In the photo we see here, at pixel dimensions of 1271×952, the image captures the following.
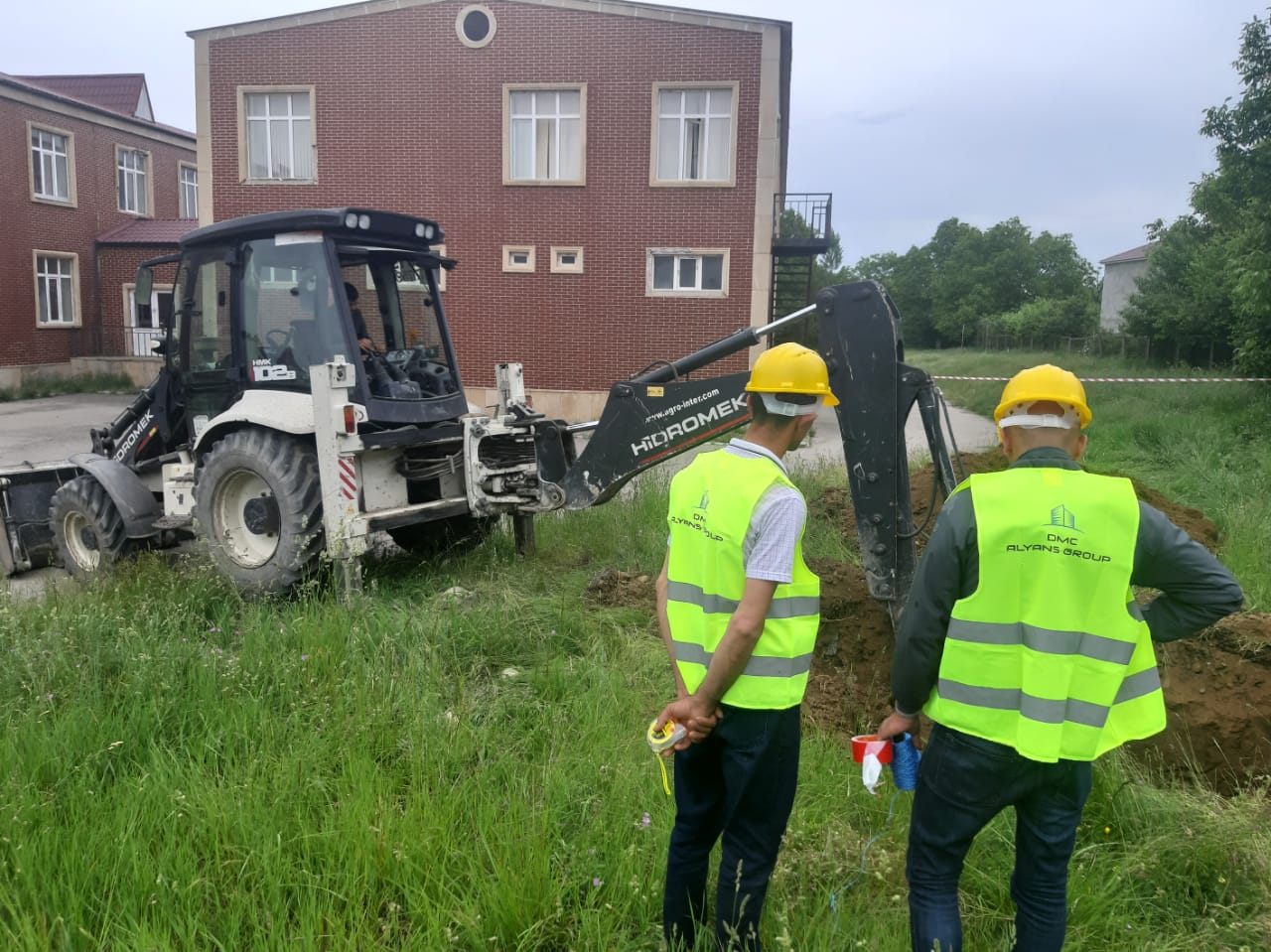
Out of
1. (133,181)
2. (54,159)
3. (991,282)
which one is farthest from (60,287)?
(991,282)

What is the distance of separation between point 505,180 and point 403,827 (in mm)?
18499

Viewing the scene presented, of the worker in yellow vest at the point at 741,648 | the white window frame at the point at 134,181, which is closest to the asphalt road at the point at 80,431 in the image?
the white window frame at the point at 134,181

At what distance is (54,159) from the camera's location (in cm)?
2647

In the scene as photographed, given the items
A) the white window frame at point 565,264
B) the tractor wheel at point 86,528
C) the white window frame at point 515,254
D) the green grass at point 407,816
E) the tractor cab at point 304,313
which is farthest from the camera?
the white window frame at point 515,254

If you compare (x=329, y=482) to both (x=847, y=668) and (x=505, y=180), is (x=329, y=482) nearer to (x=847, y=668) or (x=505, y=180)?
(x=847, y=668)

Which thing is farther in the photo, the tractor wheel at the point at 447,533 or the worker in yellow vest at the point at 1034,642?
the tractor wheel at the point at 447,533

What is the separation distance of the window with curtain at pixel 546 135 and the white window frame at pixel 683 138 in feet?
4.90

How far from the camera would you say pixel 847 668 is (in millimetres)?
5355

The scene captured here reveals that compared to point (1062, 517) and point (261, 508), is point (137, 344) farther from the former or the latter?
point (1062, 517)

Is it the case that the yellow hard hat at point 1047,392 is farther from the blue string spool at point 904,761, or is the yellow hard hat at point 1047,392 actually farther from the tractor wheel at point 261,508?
the tractor wheel at point 261,508

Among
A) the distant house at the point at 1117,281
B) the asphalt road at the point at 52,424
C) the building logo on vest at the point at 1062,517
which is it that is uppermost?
the distant house at the point at 1117,281

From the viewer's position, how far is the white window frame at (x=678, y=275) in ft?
63.9

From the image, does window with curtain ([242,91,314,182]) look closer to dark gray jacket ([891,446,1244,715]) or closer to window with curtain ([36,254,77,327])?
window with curtain ([36,254,77,327])

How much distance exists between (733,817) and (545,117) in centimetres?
1918
